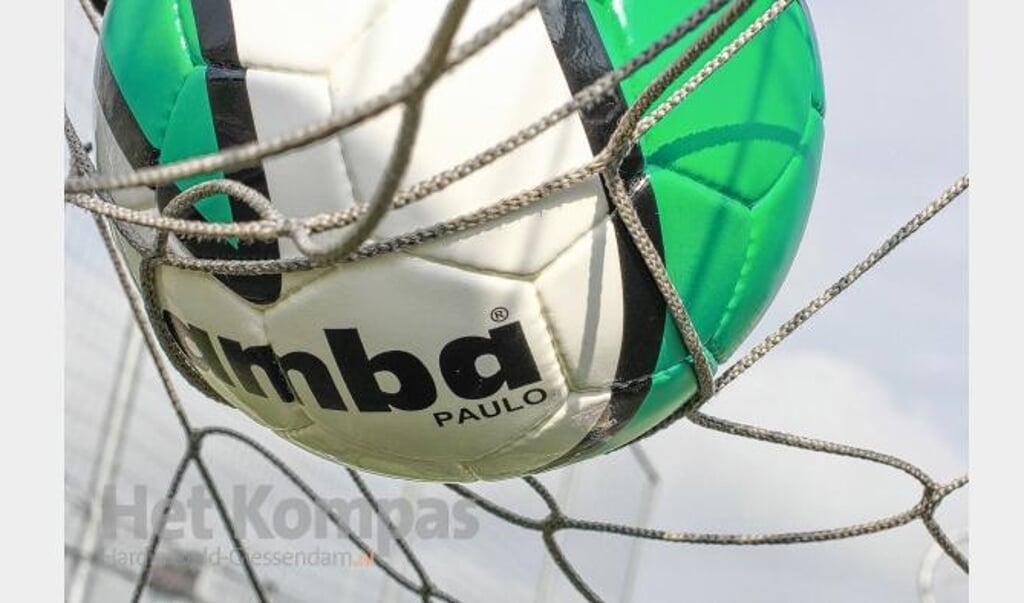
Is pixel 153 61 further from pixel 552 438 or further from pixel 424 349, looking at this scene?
pixel 552 438

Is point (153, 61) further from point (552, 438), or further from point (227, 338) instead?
point (552, 438)

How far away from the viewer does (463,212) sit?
4.38 ft

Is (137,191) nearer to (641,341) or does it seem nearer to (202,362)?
(202,362)

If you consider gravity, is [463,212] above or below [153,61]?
below

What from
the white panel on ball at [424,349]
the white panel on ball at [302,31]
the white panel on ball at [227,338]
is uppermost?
the white panel on ball at [302,31]

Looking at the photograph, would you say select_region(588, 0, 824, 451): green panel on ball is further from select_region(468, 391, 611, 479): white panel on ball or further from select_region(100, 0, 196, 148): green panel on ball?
select_region(100, 0, 196, 148): green panel on ball

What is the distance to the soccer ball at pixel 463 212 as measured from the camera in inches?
52.2

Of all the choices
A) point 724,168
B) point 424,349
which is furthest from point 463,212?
point 724,168

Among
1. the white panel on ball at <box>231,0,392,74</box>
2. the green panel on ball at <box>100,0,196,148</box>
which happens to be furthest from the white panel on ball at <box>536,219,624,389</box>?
the green panel on ball at <box>100,0,196,148</box>

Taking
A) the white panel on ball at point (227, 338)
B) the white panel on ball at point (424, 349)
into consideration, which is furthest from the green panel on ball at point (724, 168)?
the white panel on ball at point (227, 338)

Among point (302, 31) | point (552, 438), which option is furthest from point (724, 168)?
point (302, 31)

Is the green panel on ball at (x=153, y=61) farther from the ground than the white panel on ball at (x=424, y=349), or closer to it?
farther from the ground

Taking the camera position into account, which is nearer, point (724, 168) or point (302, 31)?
point (302, 31)

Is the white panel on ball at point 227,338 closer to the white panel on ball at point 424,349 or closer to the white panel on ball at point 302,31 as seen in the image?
the white panel on ball at point 424,349
